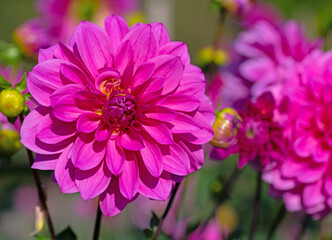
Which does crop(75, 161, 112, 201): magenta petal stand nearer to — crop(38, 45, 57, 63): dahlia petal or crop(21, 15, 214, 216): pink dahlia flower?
crop(21, 15, 214, 216): pink dahlia flower

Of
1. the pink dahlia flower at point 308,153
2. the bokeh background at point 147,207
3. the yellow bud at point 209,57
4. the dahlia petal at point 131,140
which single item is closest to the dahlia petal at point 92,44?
the dahlia petal at point 131,140

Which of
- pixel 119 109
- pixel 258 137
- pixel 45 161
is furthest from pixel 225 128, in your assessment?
pixel 45 161

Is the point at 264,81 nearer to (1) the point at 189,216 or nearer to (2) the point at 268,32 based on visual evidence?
(2) the point at 268,32

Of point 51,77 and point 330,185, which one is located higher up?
point 51,77

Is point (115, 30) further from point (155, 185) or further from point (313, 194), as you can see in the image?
point (313, 194)

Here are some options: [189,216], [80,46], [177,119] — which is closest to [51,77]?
→ [80,46]

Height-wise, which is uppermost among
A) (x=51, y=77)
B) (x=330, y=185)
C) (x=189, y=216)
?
(x=51, y=77)

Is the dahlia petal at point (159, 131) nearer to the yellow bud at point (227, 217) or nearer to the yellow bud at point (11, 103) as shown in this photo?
the yellow bud at point (11, 103)
